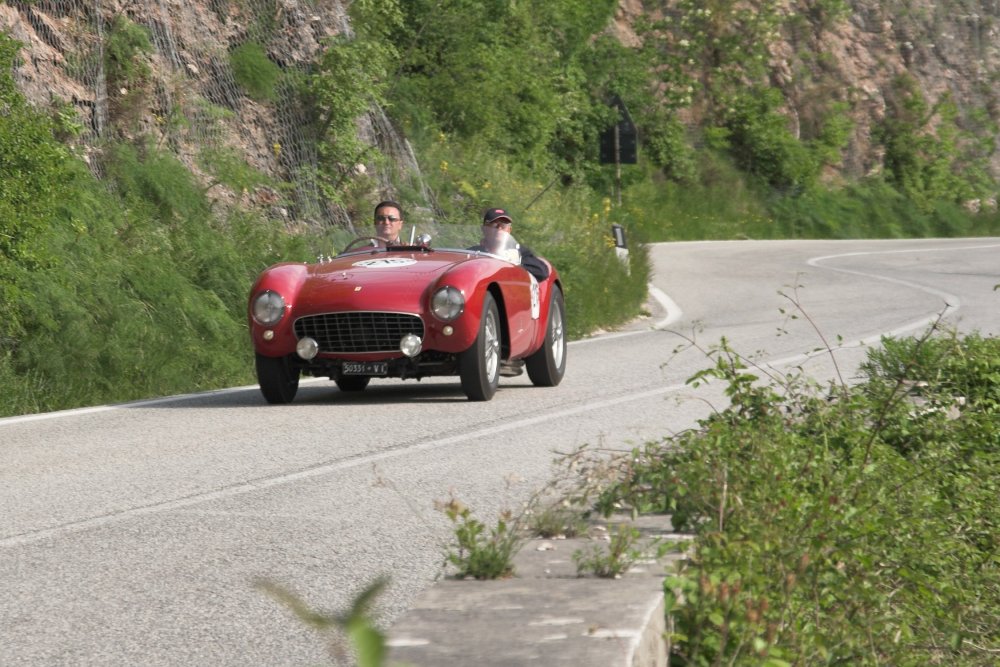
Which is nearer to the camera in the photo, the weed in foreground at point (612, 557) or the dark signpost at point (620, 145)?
the weed in foreground at point (612, 557)

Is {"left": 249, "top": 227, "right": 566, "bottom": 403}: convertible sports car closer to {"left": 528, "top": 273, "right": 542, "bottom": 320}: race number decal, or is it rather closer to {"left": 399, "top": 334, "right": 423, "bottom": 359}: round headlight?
{"left": 399, "top": 334, "right": 423, "bottom": 359}: round headlight

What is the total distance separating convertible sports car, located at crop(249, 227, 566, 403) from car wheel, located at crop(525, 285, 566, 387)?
80 cm

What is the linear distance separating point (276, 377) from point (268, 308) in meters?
0.51

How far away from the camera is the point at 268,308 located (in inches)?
438

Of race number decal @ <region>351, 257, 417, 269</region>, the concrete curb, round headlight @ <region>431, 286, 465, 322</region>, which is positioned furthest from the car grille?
the concrete curb

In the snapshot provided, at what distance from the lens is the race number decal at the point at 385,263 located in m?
11.5

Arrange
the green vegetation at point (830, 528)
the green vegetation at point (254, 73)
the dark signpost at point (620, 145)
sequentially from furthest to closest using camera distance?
the dark signpost at point (620, 145)
the green vegetation at point (254, 73)
the green vegetation at point (830, 528)

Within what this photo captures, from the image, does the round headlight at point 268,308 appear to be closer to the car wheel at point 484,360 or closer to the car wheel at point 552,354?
the car wheel at point 484,360

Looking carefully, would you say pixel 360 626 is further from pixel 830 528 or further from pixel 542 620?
pixel 830 528

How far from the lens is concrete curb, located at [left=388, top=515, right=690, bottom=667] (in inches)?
124

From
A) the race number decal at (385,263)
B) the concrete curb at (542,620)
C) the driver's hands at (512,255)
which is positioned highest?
the race number decal at (385,263)

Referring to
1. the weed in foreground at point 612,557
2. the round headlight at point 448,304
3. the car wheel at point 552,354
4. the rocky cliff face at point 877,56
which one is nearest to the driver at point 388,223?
the car wheel at point 552,354

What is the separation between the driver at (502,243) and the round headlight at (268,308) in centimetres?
203

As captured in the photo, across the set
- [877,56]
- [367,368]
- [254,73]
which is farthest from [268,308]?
[877,56]
